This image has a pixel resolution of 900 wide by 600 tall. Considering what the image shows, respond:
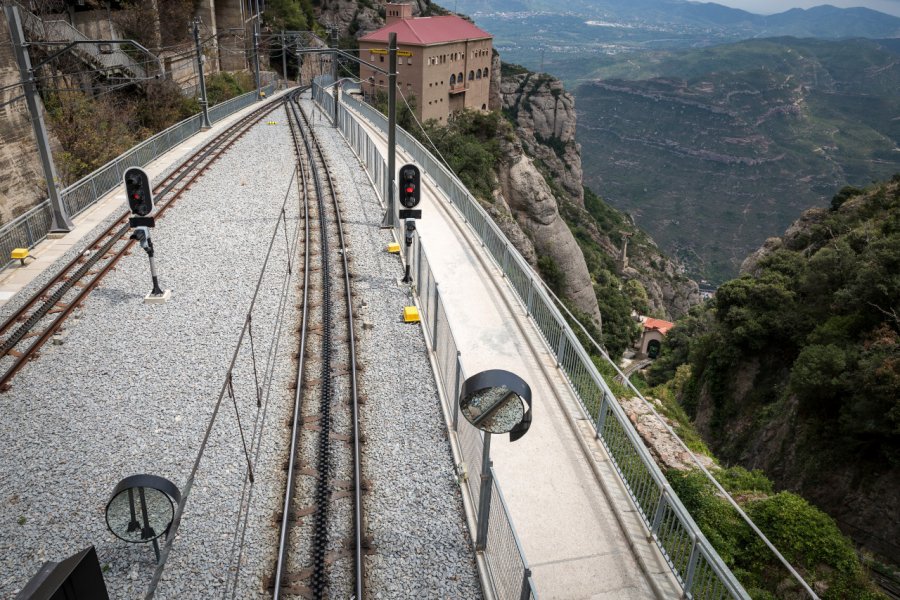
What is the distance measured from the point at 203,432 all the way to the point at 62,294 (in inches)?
283

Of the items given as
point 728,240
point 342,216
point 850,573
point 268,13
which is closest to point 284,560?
point 850,573

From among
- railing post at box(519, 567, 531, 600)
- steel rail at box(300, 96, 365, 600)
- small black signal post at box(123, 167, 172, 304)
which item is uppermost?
Result: small black signal post at box(123, 167, 172, 304)

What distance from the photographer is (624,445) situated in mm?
9336

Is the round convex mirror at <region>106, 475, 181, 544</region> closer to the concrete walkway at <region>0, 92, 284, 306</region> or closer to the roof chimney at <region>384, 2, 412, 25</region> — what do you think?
the concrete walkway at <region>0, 92, 284, 306</region>

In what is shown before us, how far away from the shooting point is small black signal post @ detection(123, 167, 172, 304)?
45.2 feet

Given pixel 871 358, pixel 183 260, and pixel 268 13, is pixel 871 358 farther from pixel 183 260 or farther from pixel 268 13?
pixel 268 13

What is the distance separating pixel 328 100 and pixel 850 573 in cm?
4260

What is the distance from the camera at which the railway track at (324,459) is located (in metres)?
7.89

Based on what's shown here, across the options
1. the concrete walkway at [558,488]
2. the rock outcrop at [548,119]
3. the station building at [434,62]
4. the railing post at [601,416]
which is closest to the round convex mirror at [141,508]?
the concrete walkway at [558,488]

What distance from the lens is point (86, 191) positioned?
826 inches

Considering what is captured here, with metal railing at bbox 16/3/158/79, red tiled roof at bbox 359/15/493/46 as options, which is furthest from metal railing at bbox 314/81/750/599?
red tiled roof at bbox 359/15/493/46

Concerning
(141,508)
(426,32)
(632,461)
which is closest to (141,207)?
(141,508)

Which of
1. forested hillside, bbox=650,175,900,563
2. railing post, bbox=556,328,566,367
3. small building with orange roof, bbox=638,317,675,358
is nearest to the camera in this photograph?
railing post, bbox=556,328,566,367

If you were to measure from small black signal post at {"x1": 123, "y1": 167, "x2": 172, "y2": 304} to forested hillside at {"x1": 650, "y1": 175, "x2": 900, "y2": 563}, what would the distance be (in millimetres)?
20626
